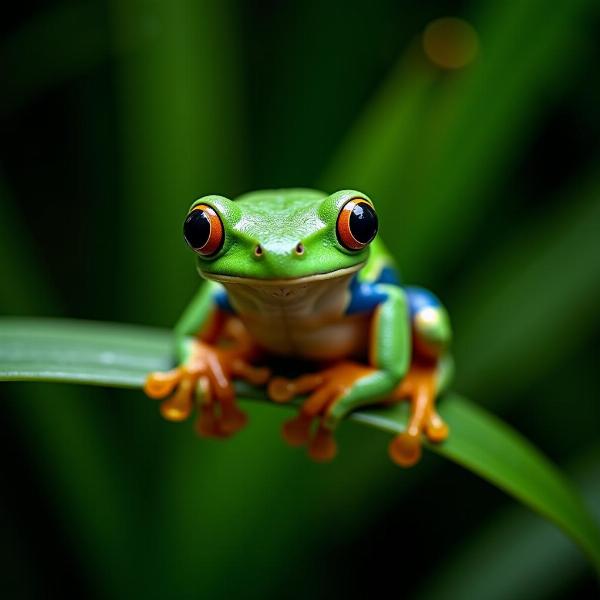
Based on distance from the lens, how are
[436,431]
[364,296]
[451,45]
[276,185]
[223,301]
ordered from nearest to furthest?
[436,431]
[364,296]
[223,301]
[451,45]
[276,185]

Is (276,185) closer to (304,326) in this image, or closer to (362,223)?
(304,326)

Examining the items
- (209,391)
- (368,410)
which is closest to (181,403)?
(209,391)

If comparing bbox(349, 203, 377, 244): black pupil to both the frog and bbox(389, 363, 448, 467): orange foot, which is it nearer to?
the frog

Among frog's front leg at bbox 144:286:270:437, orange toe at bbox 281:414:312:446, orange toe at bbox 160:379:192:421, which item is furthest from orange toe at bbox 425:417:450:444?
orange toe at bbox 160:379:192:421

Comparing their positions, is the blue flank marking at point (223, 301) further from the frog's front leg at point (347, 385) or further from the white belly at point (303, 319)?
the frog's front leg at point (347, 385)

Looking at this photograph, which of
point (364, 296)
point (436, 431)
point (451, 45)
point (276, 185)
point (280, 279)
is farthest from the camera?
point (276, 185)

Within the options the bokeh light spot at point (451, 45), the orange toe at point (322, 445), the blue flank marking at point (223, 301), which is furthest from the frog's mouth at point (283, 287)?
the bokeh light spot at point (451, 45)
